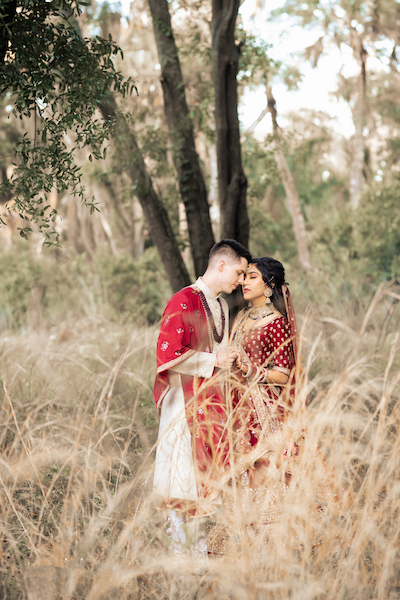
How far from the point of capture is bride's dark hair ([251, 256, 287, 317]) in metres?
3.41

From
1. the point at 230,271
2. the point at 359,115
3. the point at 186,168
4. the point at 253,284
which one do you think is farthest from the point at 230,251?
the point at 359,115

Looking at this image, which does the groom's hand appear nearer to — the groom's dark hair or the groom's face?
the groom's face

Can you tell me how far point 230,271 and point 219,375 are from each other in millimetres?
711

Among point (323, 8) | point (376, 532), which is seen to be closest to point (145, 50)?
point (323, 8)

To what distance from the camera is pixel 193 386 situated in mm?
3146

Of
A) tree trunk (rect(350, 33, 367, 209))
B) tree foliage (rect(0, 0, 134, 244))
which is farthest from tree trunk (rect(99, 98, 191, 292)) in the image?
tree trunk (rect(350, 33, 367, 209))

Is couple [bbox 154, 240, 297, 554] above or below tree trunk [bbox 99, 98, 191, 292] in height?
below

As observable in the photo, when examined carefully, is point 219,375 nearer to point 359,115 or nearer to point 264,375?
point 264,375

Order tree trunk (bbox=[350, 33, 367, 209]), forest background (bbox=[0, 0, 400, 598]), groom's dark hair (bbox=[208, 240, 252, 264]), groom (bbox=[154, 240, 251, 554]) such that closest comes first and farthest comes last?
forest background (bbox=[0, 0, 400, 598]) < groom (bbox=[154, 240, 251, 554]) < groom's dark hair (bbox=[208, 240, 252, 264]) < tree trunk (bbox=[350, 33, 367, 209])

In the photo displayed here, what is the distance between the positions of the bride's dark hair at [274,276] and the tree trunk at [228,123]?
231 cm

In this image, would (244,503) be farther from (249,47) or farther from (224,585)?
(249,47)

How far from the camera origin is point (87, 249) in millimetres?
19750

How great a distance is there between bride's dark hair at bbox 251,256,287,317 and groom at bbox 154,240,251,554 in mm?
110

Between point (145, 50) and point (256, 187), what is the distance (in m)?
11.7
